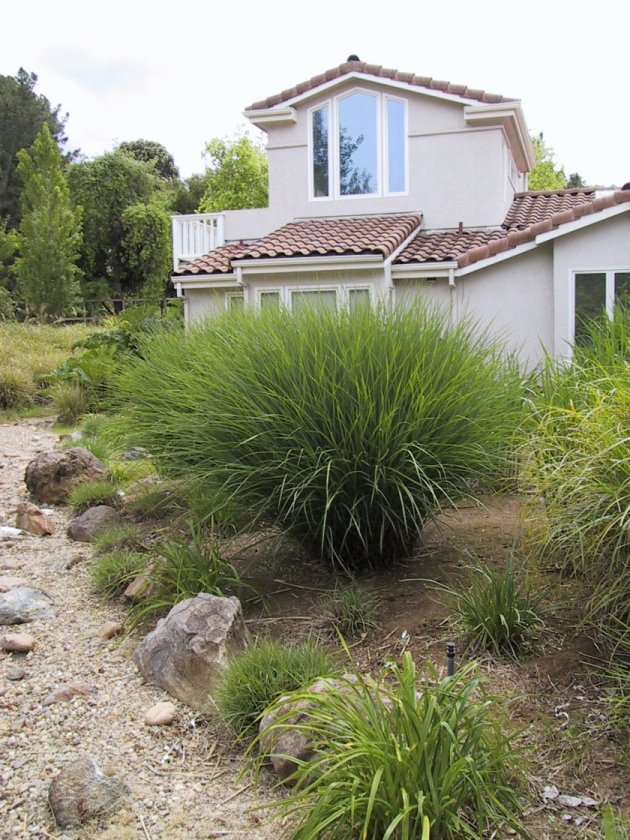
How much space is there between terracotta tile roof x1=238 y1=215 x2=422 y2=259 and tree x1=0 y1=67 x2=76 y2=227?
29.2 meters

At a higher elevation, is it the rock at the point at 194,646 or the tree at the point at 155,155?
the tree at the point at 155,155

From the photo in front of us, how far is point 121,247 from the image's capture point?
35375mm

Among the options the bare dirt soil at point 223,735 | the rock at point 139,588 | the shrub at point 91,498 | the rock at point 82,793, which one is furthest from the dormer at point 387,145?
the rock at point 82,793

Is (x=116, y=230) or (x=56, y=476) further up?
(x=116, y=230)

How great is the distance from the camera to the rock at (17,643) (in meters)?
4.59

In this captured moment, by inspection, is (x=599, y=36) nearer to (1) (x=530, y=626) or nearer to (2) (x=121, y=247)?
(1) (x=530, y=626)

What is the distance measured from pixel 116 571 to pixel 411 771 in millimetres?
3372

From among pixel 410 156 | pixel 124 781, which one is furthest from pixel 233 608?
pixel 410 156

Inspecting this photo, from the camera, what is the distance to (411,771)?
8.25ft

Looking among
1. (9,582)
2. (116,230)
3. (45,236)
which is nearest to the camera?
(9,582)

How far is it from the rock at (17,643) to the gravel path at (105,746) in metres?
0.04

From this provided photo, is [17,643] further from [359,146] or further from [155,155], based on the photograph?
[155,155]

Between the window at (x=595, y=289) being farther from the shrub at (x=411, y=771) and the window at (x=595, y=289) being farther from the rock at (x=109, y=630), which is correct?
the shrub at (x=411, y=771)

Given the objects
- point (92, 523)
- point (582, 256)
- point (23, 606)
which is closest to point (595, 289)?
point (582, 256)
